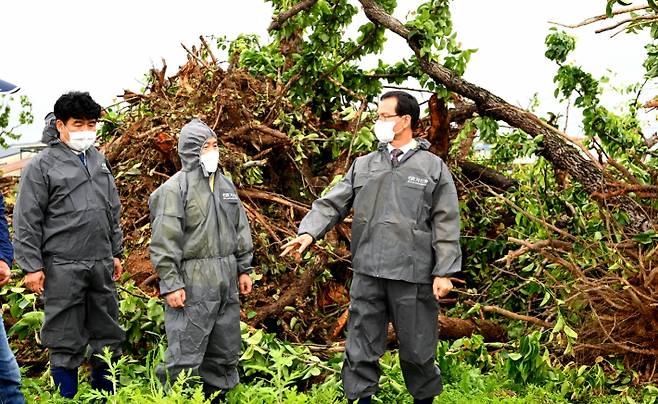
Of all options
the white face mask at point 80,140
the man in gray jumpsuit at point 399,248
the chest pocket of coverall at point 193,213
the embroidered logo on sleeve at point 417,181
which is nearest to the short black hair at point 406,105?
the man in gray jumpsuit at point 399,248

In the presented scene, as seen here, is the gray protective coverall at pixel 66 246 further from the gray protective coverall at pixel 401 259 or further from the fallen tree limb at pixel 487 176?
the fallen tree limb at pixel 487 176

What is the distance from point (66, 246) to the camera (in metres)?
4.50

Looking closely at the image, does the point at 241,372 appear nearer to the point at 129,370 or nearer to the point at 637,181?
the point at 129,370

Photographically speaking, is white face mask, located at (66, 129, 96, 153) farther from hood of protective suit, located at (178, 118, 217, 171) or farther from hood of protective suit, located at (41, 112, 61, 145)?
hood of protective suit, located at (178, 118, 217, 171)

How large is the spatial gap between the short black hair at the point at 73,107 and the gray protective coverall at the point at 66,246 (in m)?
0.12

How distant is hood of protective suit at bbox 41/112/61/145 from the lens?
4633mm

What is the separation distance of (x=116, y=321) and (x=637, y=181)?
3.97m

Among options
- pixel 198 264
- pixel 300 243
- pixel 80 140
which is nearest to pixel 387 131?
pixel 300 243

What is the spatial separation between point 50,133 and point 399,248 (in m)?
2.22

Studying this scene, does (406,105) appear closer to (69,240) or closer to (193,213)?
(193,213)

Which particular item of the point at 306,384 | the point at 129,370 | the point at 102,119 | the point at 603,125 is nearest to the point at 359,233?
the point at 306,384

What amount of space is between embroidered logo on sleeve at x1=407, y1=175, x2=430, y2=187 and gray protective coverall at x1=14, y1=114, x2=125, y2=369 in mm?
1864

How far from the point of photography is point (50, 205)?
4.52 m

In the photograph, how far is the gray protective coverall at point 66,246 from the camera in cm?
445
